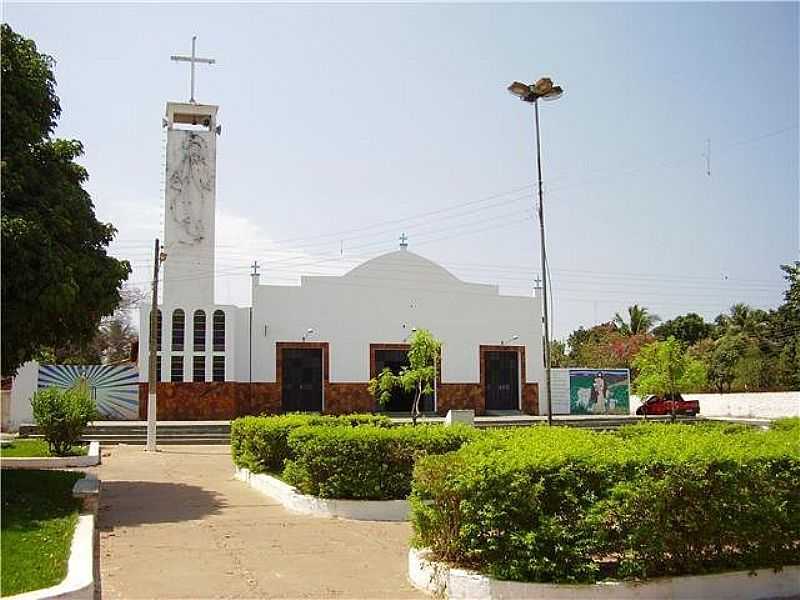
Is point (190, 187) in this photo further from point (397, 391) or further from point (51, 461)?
point (51, 461)

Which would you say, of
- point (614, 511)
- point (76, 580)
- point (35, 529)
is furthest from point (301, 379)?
point (614, 511)

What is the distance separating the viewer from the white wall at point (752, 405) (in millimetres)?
38219

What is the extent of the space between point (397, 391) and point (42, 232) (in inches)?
980

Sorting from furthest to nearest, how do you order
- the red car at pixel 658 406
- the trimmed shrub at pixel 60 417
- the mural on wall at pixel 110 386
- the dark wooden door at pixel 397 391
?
the red car at pixel 658 406 → the dark wooden door at pixel 397 391 → the mural on wall at pixel 110 386 → the trimmed shrub at pixel 60 417

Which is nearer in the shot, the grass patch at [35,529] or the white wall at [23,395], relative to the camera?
the grass patch at [35,529]

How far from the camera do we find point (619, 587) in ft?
21.5

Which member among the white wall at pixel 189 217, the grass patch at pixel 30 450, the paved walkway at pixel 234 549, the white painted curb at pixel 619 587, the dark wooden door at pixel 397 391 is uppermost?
the white wall at pixel 189 217

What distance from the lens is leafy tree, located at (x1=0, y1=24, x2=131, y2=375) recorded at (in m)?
10.7

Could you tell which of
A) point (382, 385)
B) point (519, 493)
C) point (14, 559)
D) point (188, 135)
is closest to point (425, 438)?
point (519, 493)

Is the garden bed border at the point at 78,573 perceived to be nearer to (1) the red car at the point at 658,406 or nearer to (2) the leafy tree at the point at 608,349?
(1) the red car at the point at 658,406

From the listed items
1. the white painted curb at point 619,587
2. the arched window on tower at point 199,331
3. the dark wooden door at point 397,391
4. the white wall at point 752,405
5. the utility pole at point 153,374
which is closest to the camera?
the white painted curb at point 619,587

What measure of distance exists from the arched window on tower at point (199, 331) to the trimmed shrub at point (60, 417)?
42.2 ft

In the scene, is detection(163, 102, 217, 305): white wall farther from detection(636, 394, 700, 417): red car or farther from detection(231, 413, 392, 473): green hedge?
detection(636, 394, 700, 417): red car

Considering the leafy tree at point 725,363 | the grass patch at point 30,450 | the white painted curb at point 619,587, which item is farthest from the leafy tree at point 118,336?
the white painted curb at point 619,587
